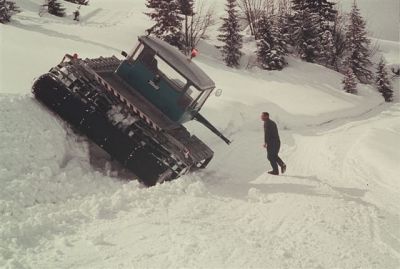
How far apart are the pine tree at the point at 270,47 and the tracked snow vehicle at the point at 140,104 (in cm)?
1931

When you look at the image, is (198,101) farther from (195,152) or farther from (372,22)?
(372,22)

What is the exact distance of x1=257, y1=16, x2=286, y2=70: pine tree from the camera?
30812 millimetres

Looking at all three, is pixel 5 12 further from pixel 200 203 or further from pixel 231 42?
pixel 200 203

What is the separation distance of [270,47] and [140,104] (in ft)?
71.3

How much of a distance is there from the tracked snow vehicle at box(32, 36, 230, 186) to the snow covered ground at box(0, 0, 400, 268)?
17.4 inches

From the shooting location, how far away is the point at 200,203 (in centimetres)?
884

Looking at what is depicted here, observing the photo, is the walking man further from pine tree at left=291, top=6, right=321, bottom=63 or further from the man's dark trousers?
pine tree at left=291, top=6, right=321, bottom=63

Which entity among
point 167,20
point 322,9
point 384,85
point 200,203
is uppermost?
point 200,203

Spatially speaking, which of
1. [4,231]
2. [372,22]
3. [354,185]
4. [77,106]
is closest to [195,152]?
[77,106]

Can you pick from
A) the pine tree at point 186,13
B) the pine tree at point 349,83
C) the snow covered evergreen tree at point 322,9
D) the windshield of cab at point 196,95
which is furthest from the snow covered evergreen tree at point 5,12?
the snow covered evergreen tree at point 322,9

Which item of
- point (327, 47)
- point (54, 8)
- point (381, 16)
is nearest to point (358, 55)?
point (327, 47)

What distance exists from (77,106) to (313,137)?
33.4ft

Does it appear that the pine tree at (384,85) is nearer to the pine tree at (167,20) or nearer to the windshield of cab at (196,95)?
the pine tree at (167,20)

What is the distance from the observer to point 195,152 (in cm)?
1105
